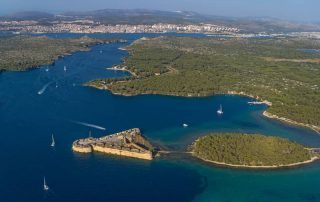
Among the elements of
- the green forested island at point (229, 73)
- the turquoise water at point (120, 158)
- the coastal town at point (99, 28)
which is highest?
the coastal town at point (99, 28)

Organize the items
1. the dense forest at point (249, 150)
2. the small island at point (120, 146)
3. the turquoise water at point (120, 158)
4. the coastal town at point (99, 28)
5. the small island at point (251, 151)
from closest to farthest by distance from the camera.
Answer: the turquoise water at point (120, 158)
the small island at point (251, 151)
the dense forest at point (249, 150)
the small island at point (120, 146)
the coastal town at point (99, 28)

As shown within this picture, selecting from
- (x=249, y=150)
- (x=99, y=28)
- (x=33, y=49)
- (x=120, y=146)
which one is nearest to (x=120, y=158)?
(x=120, y=146)

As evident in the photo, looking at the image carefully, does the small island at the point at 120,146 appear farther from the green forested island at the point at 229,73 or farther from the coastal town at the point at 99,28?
the coastal town at the point at 99,28

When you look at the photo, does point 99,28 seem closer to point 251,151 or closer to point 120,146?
point 120,146

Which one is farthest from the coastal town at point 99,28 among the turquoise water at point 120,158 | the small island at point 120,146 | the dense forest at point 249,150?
the dense forest at point 249,150

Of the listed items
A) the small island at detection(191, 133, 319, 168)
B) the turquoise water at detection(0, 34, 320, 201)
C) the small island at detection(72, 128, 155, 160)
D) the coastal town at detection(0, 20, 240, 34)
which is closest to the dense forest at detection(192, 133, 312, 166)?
the small island at detection(191, 133, 319, 168)

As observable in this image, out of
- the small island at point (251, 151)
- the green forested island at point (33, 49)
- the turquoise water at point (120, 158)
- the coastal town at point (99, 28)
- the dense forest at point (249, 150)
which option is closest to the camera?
the turquoise water at point (120, 158)

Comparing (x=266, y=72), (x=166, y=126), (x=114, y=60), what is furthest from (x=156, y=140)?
(x=114, y=60)
